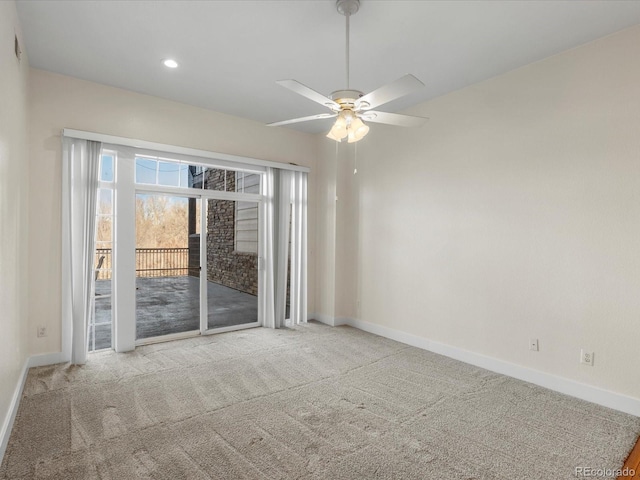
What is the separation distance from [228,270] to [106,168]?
6.49 ft

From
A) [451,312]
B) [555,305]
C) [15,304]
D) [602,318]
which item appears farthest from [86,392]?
[602,318]

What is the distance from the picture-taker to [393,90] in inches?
86.4

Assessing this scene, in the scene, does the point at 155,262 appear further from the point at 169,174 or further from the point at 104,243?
the point at 169,174

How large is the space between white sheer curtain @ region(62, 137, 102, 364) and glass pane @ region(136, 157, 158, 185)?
1.74 ft

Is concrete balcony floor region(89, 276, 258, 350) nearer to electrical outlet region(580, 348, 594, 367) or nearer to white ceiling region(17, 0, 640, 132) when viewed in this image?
white ceiling region(17, 0, 640, 132)

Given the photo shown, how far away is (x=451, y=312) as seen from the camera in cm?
409

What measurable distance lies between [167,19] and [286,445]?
3215 millimetres

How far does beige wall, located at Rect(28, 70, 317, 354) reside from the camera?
359 centimetres

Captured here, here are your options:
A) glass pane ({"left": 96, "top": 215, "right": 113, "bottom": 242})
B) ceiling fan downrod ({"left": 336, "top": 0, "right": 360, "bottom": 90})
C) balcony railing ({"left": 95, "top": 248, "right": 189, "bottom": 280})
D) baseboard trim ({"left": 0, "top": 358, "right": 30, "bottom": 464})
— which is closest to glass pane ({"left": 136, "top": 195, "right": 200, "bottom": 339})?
balcony railing ({"left": 95, "top": 248, "right": 189, "bottom": 280})

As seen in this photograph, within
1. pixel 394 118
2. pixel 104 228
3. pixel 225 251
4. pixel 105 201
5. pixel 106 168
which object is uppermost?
pixel 394 118
